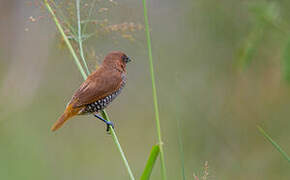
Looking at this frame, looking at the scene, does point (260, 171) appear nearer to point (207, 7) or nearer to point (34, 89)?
point (207, 7)

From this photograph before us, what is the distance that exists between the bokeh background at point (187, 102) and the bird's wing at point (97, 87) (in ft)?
1.93

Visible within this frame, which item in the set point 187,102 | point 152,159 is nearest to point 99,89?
point 152,159

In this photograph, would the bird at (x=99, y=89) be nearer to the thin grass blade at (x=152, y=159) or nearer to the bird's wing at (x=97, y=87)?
the bird's wing at (x=97, y=87)

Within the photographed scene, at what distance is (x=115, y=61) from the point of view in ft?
12.6

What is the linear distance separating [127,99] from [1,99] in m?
1.77

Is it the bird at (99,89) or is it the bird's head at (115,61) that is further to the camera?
the bird's head at (115,61)

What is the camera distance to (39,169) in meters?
4.71

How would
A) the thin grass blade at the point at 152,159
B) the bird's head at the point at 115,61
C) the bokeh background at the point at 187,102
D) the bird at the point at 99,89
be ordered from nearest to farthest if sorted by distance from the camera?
the thin grass blade at the point at 152,159 < the bird at the point at 99,89 < the bird's head at the point at 115,61 < the bokeh background at the point at 187,102

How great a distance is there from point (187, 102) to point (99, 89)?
1795 millimetres

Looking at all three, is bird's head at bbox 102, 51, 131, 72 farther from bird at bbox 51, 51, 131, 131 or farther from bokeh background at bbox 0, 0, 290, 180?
bokeh background at bbox 0, 0, 290, 180

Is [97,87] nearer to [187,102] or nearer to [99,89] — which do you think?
[99,89]

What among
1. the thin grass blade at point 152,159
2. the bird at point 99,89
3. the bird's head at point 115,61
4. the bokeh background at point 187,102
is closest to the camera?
the thin grass blade at point 152,159

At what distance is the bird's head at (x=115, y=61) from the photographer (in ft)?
12.4

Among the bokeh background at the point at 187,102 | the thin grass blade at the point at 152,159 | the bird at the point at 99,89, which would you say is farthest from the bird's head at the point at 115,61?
the thin grass blade at the point at 152,159
